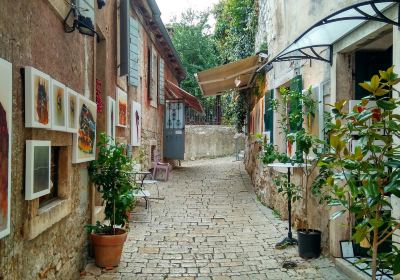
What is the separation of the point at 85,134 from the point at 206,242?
8.48 feet

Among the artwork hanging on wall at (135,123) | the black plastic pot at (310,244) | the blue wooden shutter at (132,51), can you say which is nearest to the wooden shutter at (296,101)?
the black plastic pot at (310,244)

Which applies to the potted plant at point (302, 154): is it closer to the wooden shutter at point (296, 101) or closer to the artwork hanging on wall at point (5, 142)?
the wooden shutter at point (296, 101)

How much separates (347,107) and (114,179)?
291 centimetres

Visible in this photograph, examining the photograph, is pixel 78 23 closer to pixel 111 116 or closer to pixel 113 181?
pixel 113 181

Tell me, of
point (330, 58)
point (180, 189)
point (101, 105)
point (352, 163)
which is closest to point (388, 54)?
point (330, 58)

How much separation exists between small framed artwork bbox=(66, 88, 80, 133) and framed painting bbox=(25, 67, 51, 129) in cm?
58

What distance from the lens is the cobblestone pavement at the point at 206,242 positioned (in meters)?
4.65

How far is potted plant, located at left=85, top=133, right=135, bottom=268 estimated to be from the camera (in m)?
4.71

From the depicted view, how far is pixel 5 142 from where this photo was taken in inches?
97.6

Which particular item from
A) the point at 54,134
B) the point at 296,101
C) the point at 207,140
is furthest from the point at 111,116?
the point at 207,140

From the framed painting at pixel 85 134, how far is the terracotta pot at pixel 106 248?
0.96 meters

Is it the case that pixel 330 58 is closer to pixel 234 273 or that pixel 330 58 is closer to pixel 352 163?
pixel 352 163

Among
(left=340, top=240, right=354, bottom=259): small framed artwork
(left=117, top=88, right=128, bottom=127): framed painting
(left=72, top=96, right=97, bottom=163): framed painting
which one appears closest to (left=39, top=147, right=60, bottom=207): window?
(left=72, top=96, right=97, bottom=163): framed painting

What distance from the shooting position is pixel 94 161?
4.87m
